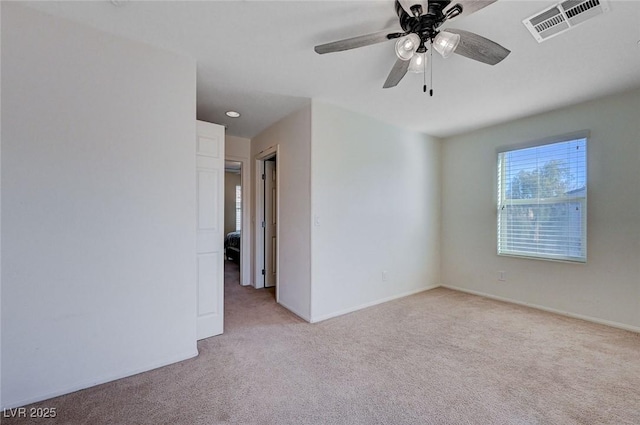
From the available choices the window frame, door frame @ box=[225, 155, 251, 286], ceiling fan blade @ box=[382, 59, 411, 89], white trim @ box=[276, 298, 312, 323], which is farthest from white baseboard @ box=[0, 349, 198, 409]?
the window frame

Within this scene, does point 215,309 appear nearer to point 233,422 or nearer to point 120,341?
point 120,341

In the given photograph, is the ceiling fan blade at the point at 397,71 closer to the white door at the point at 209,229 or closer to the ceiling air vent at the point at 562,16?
the ceiling air vent at the point at 562,16

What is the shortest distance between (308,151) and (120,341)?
2.32 meters

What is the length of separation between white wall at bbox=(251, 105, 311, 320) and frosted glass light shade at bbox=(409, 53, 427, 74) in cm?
135

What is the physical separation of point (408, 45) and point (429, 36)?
0.12 metres

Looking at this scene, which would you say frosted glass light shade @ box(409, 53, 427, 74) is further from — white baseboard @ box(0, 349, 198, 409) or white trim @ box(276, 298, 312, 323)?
white baseboard @ box(0, 349, 198, 409)

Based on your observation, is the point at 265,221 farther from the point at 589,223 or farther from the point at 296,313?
the point at 589,223

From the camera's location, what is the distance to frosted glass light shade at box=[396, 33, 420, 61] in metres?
1.57

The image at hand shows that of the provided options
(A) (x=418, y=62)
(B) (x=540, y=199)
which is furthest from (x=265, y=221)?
(B) (x=540, y=199)

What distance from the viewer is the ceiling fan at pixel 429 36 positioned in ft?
4.71

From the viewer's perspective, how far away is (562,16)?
65.4 inches

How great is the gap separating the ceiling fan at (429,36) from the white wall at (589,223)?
2293 mm

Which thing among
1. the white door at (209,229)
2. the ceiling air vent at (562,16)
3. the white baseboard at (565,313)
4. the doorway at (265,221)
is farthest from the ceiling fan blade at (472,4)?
the white baseboard at (565,313)

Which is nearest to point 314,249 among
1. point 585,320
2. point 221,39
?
point 221,39
